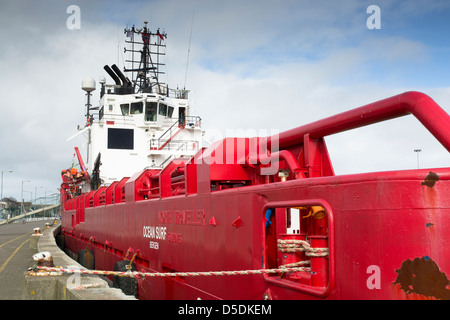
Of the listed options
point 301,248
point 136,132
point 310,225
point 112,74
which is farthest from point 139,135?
point 301,248

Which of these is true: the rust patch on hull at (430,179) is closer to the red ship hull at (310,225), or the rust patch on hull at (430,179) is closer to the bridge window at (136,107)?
the red ship hull at (310,225)

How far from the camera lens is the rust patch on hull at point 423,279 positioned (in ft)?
10.9

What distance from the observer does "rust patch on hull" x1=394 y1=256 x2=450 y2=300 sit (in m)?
3.31

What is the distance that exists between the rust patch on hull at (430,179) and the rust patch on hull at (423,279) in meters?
0.55

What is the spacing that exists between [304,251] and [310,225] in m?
0.64

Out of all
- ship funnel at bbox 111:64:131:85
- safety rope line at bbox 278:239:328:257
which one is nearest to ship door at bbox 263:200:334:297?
safety rope line at bbox 278:239:328:257

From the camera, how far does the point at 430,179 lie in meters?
3.47

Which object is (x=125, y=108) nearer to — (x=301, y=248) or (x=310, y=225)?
(x=310, y=225)

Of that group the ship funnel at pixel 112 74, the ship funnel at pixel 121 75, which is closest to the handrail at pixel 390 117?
the ship funnel at pixel 121 75

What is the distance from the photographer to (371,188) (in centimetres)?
371

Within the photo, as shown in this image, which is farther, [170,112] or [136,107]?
[170,112]

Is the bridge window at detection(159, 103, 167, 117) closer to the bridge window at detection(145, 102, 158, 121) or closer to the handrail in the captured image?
the bridge window at detection(145, 102, 158, 121)

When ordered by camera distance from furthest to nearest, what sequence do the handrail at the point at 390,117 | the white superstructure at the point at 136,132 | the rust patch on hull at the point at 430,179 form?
1. the white superstructure at the point at 136,132
2. the handrail at the point at 390,117
3. the rust patch on hull at the point at 430,179
